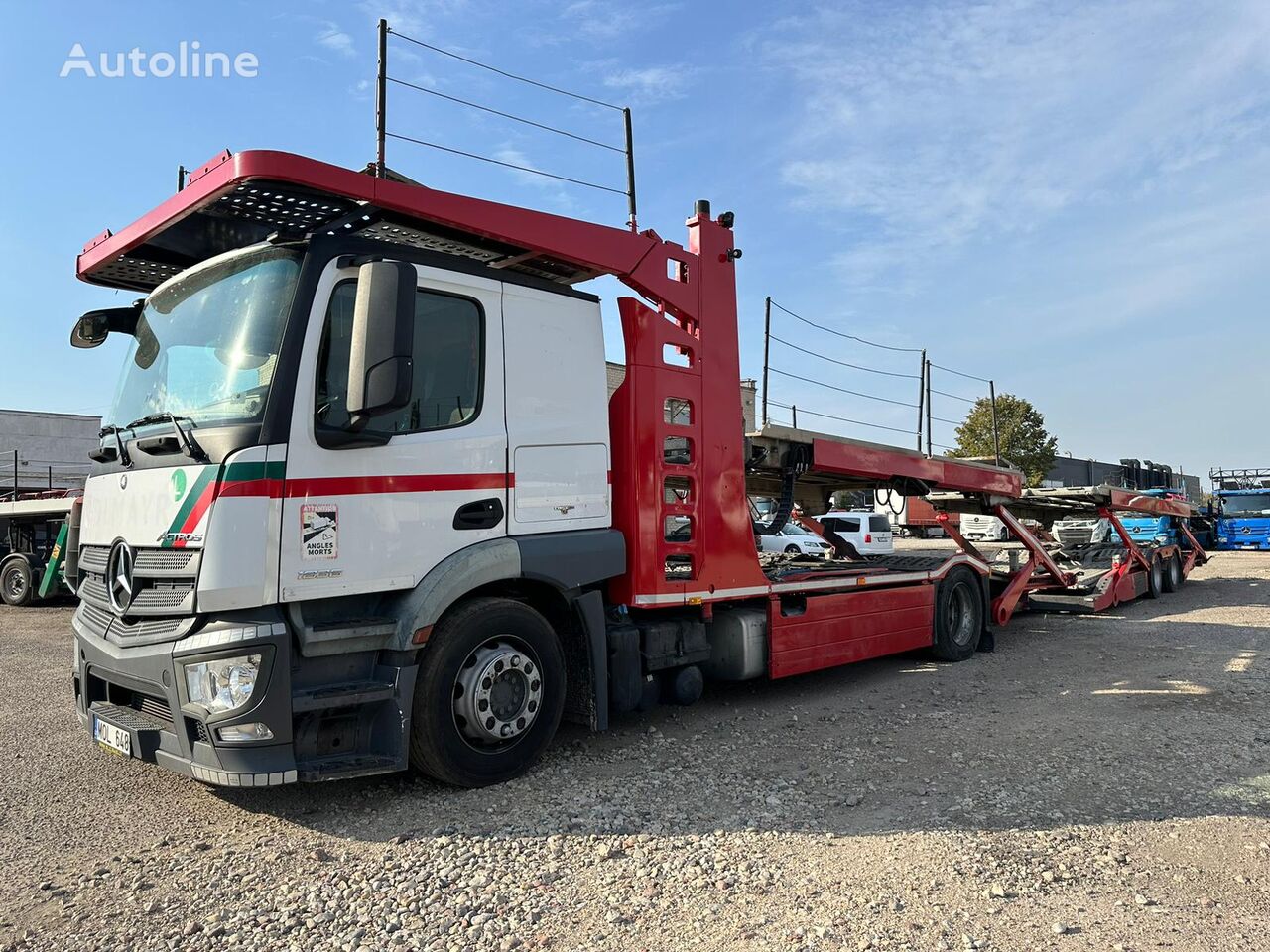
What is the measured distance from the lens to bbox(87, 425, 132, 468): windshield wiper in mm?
4547

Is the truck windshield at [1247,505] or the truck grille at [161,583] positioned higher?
the truck windshield at [1247,505]

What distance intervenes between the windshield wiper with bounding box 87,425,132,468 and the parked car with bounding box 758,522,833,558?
434 centimetres

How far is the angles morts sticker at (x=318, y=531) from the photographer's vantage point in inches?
161

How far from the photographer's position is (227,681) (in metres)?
3.84

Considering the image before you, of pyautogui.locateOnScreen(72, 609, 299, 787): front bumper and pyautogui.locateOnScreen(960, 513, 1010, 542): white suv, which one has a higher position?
pyautogui.locateOnScreen(960, 513, 1010, 542): white suv

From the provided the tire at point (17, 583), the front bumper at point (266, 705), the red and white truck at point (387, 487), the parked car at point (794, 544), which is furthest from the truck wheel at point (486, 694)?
the tire at point (17, 583)

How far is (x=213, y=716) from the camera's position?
3.83 metres

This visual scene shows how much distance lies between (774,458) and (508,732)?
3.54 meters

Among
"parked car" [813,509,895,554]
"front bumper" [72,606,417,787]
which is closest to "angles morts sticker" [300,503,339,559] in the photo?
"front bumper" [72,606,417,787]

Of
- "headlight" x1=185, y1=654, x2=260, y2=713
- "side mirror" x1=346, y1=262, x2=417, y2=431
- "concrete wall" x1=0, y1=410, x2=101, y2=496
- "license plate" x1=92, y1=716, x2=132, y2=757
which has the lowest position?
"license plate" x1=92, y1=716, x2=132, y2=757

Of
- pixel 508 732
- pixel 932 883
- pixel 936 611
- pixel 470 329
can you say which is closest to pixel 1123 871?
pixel 932 883

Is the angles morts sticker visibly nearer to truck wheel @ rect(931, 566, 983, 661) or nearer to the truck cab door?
the truck cab door

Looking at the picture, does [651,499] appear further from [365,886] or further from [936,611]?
[936,611]

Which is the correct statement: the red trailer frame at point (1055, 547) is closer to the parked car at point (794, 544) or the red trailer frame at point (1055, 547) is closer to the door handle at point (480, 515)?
the parked car at point (794, 544)
